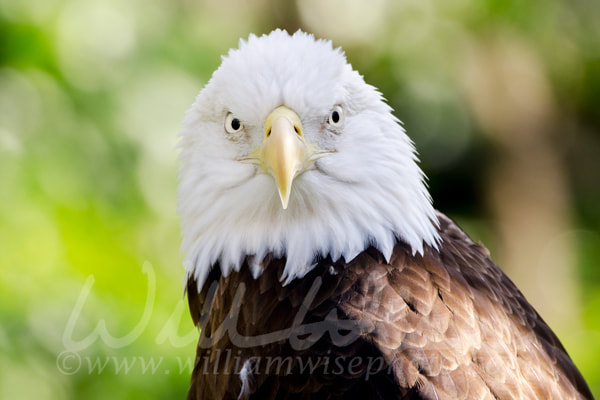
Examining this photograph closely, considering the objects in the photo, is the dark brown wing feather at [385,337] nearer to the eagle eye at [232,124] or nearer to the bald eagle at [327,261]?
the bald eagle at [327,261]

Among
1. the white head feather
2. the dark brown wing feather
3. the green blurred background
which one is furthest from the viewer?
the green blurred background

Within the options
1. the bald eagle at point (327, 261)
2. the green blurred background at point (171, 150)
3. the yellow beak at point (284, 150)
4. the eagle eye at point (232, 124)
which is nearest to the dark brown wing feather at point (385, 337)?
the bald eagle at point (327, 261)

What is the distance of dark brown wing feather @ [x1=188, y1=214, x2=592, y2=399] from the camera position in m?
2.06

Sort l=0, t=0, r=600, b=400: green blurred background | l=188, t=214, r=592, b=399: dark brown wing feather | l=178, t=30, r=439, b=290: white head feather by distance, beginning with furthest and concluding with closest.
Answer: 1. l=0, t=0, r=600, b=400: green blurred background
2. l=178, t=30, r=439, b=290: white head feather
3. l=188, t=214, r=592, b=399: dark brown wing feather

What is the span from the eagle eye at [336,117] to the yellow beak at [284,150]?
125 millimetres

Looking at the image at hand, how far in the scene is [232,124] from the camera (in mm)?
2346

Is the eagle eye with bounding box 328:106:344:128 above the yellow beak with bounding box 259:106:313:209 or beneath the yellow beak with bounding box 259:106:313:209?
Answer: above

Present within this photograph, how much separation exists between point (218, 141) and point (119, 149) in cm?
314

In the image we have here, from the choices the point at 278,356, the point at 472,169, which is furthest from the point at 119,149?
the point at 472,169

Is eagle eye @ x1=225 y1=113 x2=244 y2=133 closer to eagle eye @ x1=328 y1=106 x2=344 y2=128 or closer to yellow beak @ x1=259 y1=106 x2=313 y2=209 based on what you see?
yellow beak @ x1=259 y1=106 x2=313 y2=209

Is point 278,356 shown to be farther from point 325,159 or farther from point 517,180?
point 517,180

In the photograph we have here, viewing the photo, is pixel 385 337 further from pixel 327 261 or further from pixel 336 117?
pixel 336 117

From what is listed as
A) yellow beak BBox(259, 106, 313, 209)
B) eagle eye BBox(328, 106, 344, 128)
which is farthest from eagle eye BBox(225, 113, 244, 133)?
eagle eye BBox(328, 106, 344, 128)

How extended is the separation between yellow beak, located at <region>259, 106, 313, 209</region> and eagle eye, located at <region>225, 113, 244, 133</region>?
125 mm
